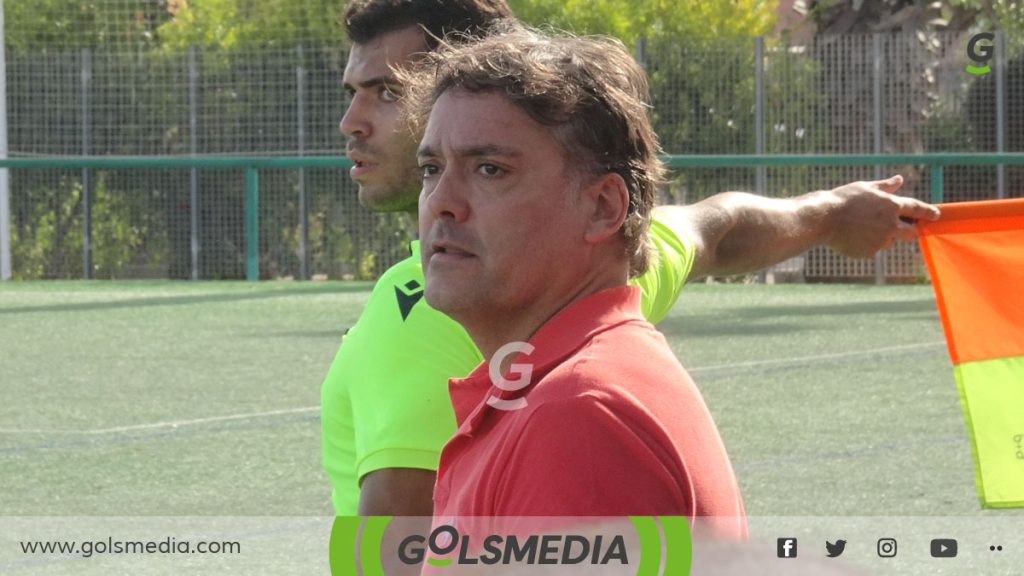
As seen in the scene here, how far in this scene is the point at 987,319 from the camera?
383 centimetres

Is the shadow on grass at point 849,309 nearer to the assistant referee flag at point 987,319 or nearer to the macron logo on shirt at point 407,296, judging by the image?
the assistant referee flag at point 987,319

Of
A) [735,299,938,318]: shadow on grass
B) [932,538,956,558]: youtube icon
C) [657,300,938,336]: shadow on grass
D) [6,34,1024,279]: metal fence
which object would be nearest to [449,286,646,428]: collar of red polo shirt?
[932,538,956,558]: youtube icon

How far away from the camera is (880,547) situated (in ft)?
17.7

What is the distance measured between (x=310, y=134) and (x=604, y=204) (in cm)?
1758

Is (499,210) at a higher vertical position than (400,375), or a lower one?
higher

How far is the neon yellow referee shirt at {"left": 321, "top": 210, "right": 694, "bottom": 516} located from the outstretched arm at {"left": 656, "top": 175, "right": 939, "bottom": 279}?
0.96 metres

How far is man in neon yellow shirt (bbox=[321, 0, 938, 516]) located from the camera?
9.36 feet

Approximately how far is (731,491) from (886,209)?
7.09 ft

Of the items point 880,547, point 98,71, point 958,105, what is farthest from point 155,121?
point 880,547

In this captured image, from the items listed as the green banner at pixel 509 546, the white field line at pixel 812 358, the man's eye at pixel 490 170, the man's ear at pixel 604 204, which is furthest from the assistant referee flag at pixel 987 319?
the white field line at pixel 812 358

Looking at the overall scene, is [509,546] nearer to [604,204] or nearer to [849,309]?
[604,204]

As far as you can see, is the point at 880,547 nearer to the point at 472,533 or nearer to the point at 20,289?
the point at 472,533

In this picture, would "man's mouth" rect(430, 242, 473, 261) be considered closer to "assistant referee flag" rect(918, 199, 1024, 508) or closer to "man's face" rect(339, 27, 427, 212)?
"man's face" rect(339, 27, 427, 212)

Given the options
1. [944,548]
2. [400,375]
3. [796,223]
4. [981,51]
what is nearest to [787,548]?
[400,375]
